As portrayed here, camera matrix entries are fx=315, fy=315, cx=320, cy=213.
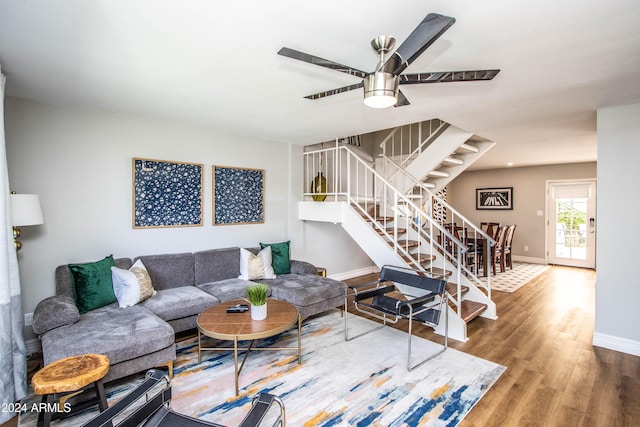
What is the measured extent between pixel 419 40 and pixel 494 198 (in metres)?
7.95

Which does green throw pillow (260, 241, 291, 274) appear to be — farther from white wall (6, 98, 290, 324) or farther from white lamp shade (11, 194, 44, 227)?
white lamp shade (11, 194, 44, 227)

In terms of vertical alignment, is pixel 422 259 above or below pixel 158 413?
above

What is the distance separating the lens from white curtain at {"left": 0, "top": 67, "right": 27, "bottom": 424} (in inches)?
81.8

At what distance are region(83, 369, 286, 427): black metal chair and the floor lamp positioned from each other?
1.85m

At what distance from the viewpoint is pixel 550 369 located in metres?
2.75

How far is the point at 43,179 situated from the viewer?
309 centimetres

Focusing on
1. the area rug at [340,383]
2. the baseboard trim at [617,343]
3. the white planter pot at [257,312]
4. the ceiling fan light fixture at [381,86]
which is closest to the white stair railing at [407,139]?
the baseboard trim at [617,343]

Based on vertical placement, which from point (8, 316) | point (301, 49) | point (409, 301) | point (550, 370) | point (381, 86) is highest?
point (301, 49)

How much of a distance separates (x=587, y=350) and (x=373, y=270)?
3774mm

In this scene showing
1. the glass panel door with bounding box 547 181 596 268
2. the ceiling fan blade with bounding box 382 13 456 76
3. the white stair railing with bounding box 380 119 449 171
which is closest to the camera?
the ceiling fan blade with bounding box 382 13 456 76

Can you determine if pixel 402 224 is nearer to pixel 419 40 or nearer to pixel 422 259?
pixel 422 259

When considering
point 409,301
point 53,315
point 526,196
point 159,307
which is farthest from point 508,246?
point 53,315

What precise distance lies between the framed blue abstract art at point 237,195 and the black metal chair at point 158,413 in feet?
9.19

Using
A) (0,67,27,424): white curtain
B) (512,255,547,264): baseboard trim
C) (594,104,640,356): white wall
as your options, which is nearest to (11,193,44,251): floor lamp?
(0,67,27,424): white curtain
